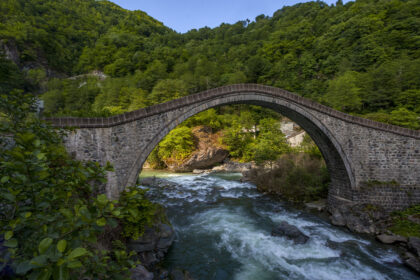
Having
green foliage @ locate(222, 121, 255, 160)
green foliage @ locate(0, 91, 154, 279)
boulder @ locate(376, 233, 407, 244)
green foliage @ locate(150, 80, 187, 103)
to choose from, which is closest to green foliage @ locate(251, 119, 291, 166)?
green foliage @ locate(222, 121, 255, 160)

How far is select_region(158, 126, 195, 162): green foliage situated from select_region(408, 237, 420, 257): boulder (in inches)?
825

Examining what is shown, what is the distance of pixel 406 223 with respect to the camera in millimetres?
8289

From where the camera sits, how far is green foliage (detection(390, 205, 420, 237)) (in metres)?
7.74

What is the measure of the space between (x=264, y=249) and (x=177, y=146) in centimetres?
A: 1917

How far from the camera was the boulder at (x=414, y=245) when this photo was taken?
661 centimetres

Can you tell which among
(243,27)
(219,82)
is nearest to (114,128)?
(219,82)

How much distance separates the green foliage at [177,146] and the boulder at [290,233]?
1775cm

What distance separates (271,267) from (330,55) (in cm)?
3887

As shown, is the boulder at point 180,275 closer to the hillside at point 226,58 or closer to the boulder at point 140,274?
the boulder at point 140,274

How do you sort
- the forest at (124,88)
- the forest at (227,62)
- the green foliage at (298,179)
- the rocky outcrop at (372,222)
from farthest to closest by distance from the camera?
the forest at (227,62) → the green foliage at (298,179) → the rocky outcrop at (372,222) → the forest at (124,88)

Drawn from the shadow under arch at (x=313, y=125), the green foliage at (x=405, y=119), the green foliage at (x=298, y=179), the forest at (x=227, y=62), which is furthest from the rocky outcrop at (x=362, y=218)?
the forest at (x=227, y=62)

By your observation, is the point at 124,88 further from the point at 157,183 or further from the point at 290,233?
the point at 290,233

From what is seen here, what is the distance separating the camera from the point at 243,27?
72.3 m

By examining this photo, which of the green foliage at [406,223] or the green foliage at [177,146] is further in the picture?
the green foliage at [177,146]
